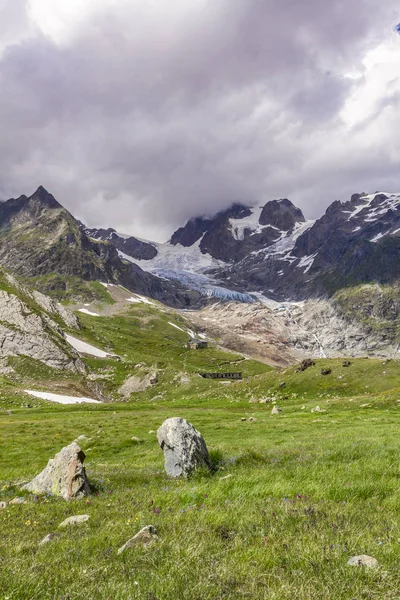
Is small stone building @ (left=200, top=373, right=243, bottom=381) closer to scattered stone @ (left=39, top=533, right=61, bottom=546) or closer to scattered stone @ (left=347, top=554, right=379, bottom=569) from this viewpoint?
scattered stone @ (left=39, top=533, right=61, bottom=546)

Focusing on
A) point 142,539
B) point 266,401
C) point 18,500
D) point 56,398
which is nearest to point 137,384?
point 56,398

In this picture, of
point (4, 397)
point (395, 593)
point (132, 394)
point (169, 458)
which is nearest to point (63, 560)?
point (395, 593)

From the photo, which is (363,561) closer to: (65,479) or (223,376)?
(65,479)

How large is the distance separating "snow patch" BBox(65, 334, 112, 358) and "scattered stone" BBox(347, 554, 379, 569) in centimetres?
17108

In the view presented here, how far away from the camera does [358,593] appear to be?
428 centimetres

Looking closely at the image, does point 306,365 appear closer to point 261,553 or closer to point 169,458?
point 169,458

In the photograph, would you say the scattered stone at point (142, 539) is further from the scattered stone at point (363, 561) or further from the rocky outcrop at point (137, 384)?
the rocky outcrop at point (137, 384)

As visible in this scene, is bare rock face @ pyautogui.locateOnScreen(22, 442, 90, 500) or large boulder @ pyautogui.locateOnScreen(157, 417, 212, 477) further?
large boulder @ pyautogui.locateOnScreen(157, 417, 212, 477)

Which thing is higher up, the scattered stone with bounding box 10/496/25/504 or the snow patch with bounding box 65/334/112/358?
the snow patch with bounding box 65/334/112/358

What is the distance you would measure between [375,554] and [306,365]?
295ft

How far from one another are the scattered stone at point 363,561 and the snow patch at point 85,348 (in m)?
171

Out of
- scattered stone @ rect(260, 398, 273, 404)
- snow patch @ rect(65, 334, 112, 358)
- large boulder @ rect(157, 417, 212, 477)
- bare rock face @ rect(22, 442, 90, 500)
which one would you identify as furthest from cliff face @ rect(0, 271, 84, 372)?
large boulder @ rect(157, 417, 212, 477)

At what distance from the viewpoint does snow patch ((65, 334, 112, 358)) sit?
550 ft

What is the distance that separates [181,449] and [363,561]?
10778 mm
